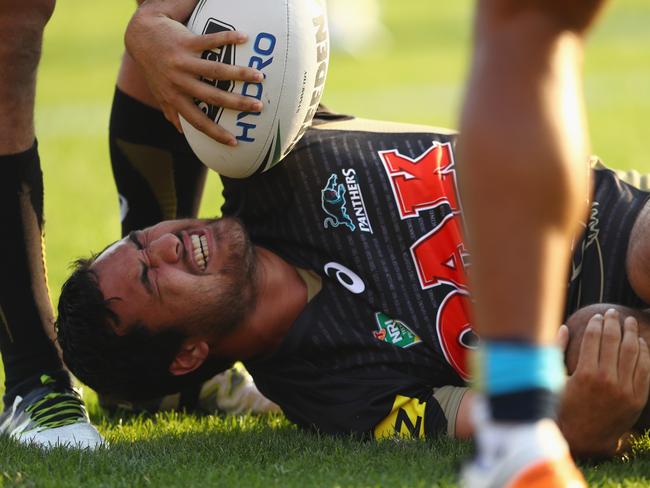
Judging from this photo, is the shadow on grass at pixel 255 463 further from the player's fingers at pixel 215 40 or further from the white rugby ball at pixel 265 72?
the player's fingers at pixel 215 40

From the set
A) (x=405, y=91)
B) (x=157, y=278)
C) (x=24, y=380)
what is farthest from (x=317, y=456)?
(x=405, y=91)

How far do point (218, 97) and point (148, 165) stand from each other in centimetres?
87

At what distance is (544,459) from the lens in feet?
5.90

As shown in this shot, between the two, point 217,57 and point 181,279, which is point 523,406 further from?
point 217,57

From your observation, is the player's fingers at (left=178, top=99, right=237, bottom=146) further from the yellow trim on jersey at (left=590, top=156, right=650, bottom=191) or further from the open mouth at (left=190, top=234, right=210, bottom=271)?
the yellow trim on jersey at (left=590, top=156, right=650, bottom=191)

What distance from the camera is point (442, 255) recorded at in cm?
331

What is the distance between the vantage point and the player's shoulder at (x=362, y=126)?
3.61 m

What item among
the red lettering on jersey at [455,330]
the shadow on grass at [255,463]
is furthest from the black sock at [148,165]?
the red lettering on jersey at [455,330]

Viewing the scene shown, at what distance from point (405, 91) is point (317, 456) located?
407 inches

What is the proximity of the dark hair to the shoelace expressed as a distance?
0.09 metres

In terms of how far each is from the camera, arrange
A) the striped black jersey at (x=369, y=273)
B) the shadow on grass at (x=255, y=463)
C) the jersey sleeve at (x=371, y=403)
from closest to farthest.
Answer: the shadow on grass at (x=255, y=463), the jersey sleeve at (x=371, y=403), the striped black jersey at (x=369, y=273)

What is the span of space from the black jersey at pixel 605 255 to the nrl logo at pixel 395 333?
0.48 m

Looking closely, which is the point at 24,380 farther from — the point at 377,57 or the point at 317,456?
the point at 377,57

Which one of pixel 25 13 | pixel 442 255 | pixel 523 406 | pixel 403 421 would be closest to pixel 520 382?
pixel 523 406
